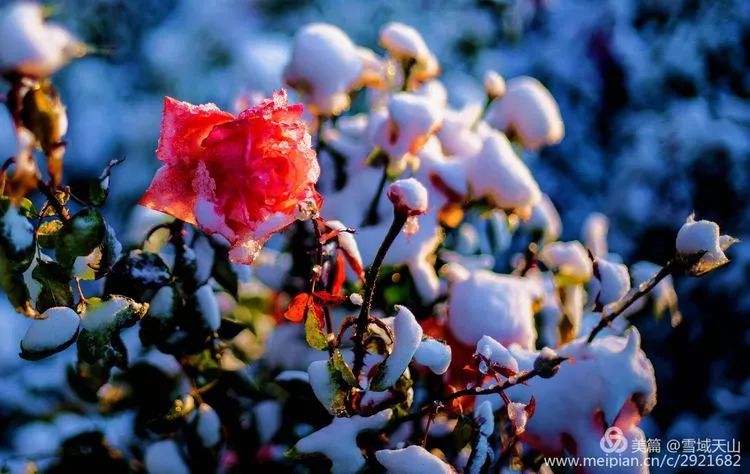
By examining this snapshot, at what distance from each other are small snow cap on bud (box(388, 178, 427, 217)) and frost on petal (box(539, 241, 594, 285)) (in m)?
0.38

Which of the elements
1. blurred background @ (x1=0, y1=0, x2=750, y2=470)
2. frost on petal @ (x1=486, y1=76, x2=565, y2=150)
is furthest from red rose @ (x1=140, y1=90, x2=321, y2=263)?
blurred background @ (x1=0, y1=0, x2=750, y2=470)

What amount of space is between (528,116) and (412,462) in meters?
0.48

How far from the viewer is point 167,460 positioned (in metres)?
0.74

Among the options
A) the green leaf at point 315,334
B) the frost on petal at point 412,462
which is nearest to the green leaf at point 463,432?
the frost on petal at point 412,462

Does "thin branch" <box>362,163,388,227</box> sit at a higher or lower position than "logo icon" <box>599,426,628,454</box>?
higher

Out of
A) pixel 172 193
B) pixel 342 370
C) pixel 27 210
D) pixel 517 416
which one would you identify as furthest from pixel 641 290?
pixel 27 210

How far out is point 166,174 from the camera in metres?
0.53

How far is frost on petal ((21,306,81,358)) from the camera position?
508 mm

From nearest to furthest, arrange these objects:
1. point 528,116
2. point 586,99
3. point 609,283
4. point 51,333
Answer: point 51,333
point 609,283
point 528,116
point 586,99

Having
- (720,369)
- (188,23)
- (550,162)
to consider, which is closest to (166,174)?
(720,369)

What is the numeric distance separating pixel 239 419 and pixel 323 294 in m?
0.31

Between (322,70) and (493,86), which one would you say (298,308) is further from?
(493,86)

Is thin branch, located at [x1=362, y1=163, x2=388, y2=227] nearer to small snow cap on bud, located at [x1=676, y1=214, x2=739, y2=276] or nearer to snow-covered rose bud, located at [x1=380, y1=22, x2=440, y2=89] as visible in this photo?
snow-covered rose bud, located at [x1=380, y1=22, x2=440, y2=89]

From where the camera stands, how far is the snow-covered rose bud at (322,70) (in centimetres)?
76
